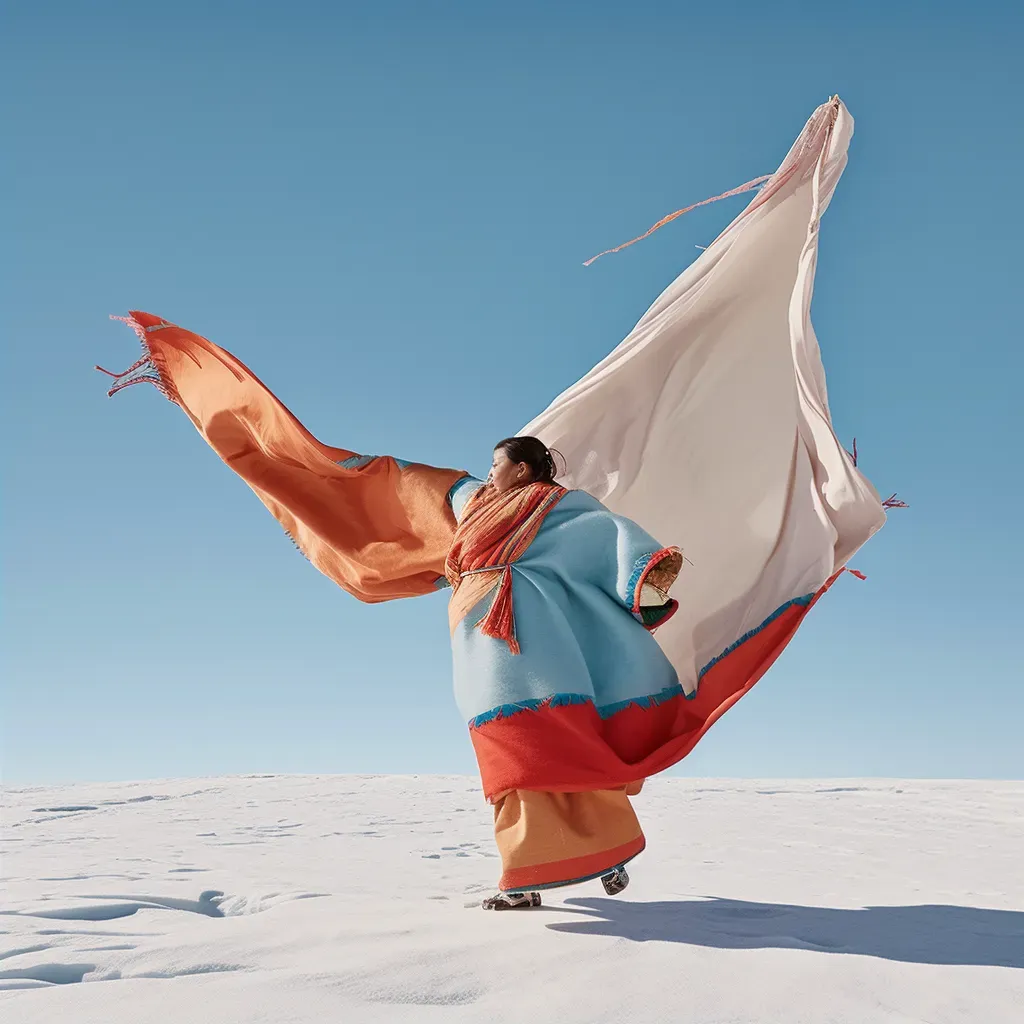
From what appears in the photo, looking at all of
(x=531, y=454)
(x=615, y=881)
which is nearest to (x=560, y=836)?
(x=615, y=881)

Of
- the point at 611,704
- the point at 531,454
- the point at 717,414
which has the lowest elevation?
the point at 611,704

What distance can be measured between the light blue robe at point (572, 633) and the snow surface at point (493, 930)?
738 millimetres

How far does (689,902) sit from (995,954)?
110 cm

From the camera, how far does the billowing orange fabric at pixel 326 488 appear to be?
Answer: 4.49 meters

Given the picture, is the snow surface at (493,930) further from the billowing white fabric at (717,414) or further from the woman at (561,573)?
the billowing white fabric at (717,414)

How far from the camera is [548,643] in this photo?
3.53 metres

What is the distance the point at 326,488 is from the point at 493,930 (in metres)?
2.40

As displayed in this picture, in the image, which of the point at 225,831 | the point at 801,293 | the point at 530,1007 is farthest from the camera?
the point at 225,831

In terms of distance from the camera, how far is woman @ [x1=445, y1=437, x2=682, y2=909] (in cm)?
330

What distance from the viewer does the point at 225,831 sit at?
662cm

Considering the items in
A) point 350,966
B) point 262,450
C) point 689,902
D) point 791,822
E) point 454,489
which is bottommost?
point 350,966

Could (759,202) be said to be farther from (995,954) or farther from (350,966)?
(350,966)

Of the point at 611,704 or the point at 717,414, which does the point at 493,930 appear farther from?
the point at 717,414

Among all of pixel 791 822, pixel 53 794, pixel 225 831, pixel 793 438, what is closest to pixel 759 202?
pixel 793 438
